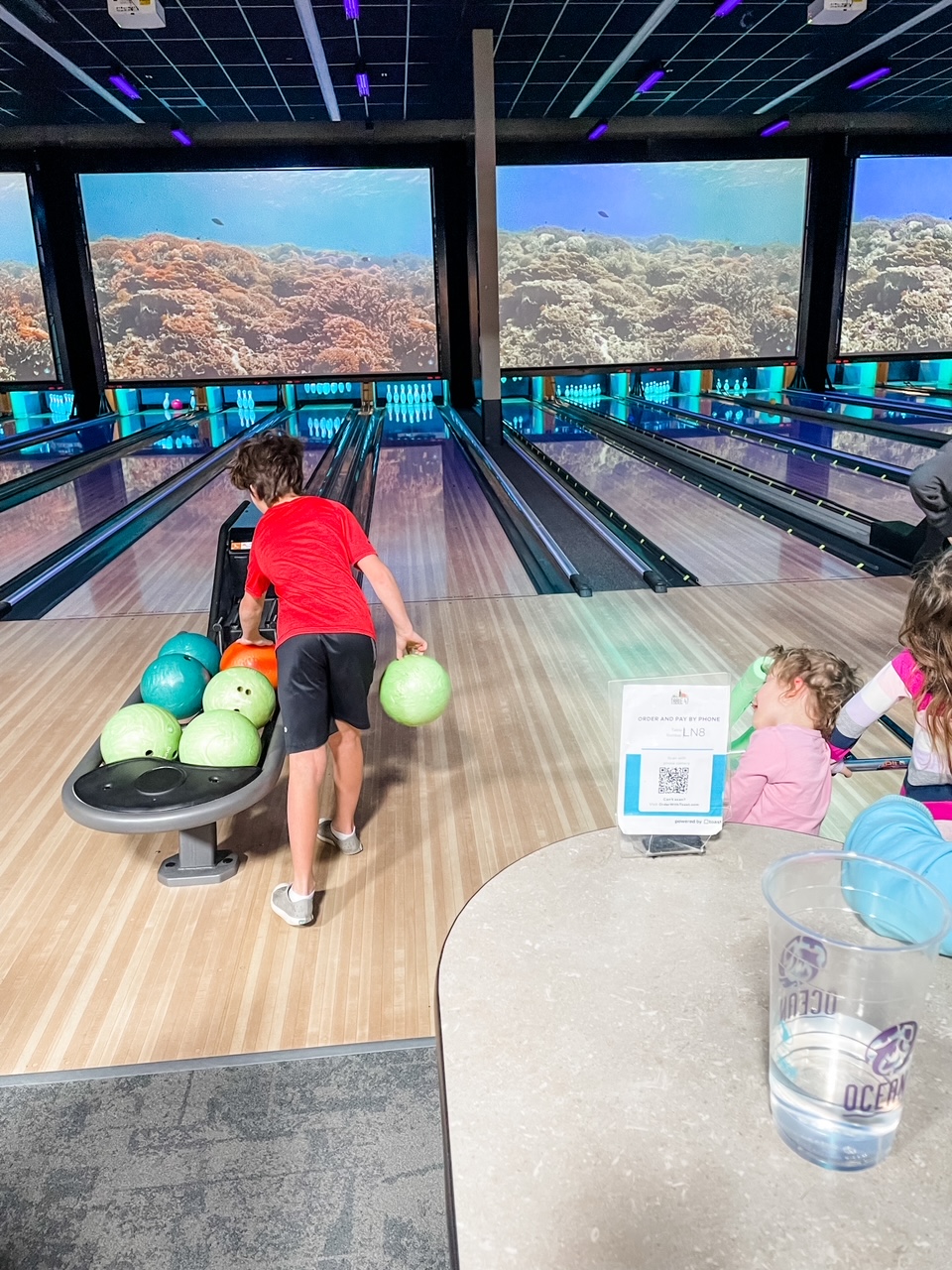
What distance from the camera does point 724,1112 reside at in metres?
0.60

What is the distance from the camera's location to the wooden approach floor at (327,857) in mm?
1627

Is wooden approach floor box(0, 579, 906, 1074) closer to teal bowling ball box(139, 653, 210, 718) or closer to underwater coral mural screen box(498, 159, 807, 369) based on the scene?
teal bowling ball box(139, 653, 210, 718)

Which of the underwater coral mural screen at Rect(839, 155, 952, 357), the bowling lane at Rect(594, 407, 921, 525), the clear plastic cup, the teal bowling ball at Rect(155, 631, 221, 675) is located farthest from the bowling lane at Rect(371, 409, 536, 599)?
the underwater coral mural screen at Rect(839, 155, 952, 357)

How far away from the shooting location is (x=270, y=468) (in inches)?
78.4

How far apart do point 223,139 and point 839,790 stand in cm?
1135

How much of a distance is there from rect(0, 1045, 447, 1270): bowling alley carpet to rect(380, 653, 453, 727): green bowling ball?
770 millimetres

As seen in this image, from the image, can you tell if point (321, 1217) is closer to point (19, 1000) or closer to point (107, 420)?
point (19, 1000)

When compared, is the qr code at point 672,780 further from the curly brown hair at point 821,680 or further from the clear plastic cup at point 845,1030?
the curly brown hair at point 821,680

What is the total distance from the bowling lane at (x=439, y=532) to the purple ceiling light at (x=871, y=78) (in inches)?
218

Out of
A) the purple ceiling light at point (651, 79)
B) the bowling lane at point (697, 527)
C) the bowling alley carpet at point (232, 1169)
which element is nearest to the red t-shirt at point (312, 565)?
the bowling alley carpet at point (232, 1169)

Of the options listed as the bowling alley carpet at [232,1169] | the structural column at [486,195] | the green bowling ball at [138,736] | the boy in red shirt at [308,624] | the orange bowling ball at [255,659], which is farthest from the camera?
the structural column at [486,195]

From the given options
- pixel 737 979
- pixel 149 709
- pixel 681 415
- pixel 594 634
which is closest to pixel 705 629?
pixel 594 634

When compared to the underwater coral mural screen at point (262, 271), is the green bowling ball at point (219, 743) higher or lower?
lower

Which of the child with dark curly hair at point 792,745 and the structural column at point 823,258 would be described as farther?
the structural column at point 823,258
